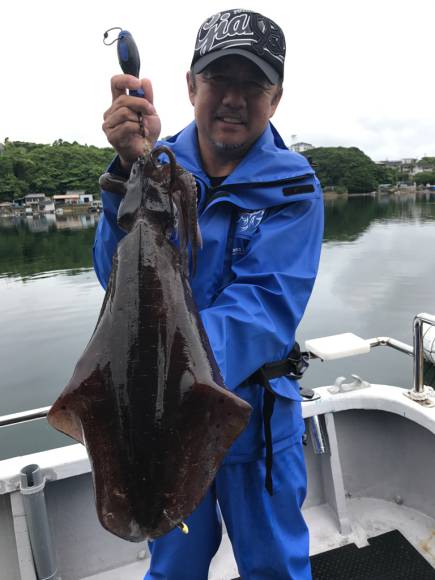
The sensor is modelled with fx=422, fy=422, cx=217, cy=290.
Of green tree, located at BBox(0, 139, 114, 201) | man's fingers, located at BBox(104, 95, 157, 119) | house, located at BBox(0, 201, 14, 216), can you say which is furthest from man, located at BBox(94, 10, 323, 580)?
house, located at BBox(0, 201, 14, 216)

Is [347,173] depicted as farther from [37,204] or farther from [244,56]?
[244,56]

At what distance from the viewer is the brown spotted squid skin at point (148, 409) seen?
4.87 ft

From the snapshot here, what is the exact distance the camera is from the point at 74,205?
114 m

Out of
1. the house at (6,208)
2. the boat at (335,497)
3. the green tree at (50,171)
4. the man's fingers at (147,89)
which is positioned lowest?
the boat at (335,497)

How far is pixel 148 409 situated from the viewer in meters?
1.47

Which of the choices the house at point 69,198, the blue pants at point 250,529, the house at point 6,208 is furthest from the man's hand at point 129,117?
the house at point 6,208

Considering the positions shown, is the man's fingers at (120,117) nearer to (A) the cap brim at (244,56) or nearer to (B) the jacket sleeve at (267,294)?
(A) the cap brim at (244,56)

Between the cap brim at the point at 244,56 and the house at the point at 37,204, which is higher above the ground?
the house at the point at 37,204

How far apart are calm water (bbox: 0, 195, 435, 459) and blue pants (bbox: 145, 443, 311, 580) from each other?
8360 mm

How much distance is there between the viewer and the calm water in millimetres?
13109

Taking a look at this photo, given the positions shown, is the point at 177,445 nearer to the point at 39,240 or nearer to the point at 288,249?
the point at 288,249

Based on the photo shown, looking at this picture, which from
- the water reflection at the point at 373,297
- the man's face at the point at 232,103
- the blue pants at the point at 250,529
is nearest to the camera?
the man's face at the point at 232,103

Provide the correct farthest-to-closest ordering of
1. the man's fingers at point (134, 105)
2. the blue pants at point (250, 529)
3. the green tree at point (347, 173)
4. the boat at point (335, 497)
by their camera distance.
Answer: the green tree at point (347, 173) → the boat at point (335, 497) → the blue pants at point (250, 529) → the man's fingers at point (134, 105)

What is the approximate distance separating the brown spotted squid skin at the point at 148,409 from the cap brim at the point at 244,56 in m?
1.37
